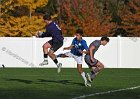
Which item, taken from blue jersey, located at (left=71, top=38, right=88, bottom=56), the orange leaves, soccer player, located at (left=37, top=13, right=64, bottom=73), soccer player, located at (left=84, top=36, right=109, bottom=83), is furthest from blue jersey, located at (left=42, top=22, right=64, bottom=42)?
the orange leaves

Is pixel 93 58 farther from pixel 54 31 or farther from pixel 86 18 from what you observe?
pixel 86 18

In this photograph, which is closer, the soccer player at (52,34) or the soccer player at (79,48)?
the soccer player at (79,48)

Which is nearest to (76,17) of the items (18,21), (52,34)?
(18,21)

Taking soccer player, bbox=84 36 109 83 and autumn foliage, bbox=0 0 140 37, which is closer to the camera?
soccer player, bbox=84 36 109 83

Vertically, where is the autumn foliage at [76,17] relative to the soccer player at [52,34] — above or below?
above

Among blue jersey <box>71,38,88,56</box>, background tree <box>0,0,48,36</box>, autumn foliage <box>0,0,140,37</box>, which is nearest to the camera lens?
blue jersey <box>71,38,88,56</box>

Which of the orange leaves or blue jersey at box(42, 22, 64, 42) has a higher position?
the orange leaves

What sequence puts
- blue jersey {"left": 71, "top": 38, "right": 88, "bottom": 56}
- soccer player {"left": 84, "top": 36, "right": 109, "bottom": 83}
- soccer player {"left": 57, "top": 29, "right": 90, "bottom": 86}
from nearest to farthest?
soccer player {"left": 84, "top": 36, "right": 109, "bottom": 83} → soccer player {"left": 57, "top": 29, "right": 90, "bottom": 86} → blue jersey {"left": 71, "top": 38, "right": 88, "bottom": 56}

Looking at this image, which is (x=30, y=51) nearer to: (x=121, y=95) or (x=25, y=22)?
(x=25, y=22)

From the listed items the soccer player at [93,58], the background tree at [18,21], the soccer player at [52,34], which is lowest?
the soccer player at [93,58]

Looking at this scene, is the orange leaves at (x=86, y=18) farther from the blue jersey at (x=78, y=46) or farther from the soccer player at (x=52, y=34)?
the blue jersey at (x=78, y=46)

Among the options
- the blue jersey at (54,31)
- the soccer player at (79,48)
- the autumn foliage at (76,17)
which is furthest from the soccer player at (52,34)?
the autumn foliage at (76,17)

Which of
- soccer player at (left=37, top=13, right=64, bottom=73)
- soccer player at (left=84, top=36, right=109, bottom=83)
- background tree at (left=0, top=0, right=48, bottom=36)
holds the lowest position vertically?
soccer player at (left=84, top=36, right=109, bottom=83)

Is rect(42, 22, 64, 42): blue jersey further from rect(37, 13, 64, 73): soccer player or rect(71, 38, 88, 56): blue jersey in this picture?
rect(71, 38, 88, 56): blue jersey
